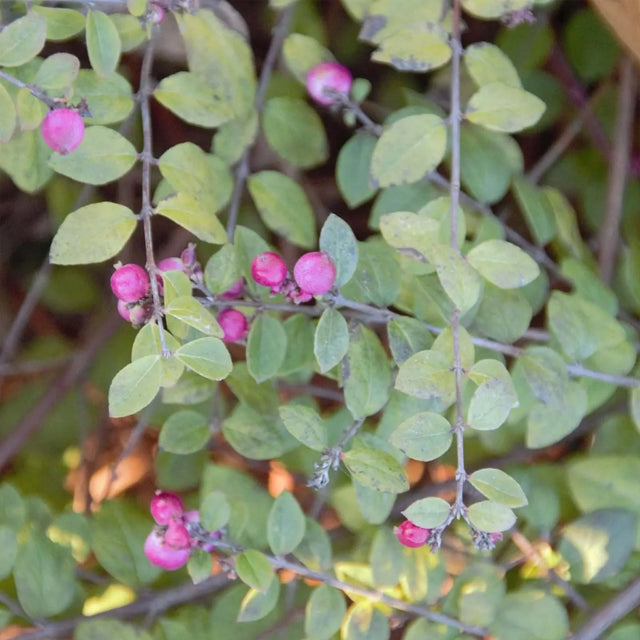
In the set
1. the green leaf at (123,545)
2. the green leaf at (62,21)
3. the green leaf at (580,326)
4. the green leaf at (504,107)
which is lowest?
the green leaf at (123,545)

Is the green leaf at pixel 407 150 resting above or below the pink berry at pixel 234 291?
above

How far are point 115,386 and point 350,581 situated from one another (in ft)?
1.33

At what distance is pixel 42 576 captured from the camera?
891mm

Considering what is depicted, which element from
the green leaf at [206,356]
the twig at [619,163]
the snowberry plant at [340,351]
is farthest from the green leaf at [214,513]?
the twig at [619,163]

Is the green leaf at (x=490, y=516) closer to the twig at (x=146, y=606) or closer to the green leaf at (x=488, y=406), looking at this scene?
the green leaf at (x=488, y=406)

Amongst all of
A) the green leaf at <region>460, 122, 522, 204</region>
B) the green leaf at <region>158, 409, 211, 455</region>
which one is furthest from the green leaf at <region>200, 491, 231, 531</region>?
the green leaf at <region>460, 122, 522, 204</region>

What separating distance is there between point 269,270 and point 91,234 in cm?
18

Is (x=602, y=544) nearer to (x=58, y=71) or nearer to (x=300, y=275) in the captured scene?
(x=300, y=275)

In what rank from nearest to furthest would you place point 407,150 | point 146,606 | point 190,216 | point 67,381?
point 190,216 → point 407,150 → point 146,606 → point 67,381

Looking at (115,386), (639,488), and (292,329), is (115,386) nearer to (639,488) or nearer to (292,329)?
(292,329)

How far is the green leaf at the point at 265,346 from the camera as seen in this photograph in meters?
0.79

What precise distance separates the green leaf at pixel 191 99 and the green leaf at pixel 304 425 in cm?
34

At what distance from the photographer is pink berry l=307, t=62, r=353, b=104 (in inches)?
37.2

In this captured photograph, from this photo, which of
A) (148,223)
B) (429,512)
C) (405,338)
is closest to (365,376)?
(405,338)
